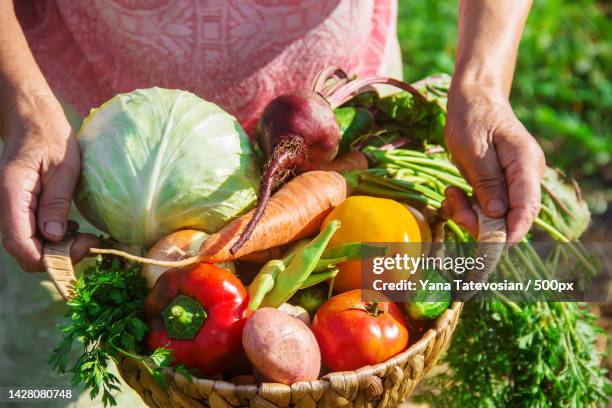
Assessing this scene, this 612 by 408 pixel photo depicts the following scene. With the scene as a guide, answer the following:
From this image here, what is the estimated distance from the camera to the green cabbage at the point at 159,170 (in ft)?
5.64

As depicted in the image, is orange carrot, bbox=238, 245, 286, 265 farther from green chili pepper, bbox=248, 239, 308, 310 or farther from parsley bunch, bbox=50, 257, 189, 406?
parsley bunch, bbox=50, 257, 189, 406

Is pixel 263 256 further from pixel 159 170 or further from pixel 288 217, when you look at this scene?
pixel 159 170

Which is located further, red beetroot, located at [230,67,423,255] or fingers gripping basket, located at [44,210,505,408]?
red beetroot, located at [230,67,423,255]

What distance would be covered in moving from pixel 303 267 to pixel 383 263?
8.5 inches

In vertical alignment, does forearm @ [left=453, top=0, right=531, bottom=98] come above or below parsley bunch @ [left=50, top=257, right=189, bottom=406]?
above

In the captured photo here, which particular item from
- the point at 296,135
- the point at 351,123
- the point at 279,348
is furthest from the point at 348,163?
the point at 279,348

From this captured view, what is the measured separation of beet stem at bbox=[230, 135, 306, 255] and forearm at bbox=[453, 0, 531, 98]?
50 cm

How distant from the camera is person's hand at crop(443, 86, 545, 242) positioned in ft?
5.53

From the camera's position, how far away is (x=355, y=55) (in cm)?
226

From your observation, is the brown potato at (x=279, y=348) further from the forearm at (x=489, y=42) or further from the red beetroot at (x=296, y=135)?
the forearm at (x=489, y=42)

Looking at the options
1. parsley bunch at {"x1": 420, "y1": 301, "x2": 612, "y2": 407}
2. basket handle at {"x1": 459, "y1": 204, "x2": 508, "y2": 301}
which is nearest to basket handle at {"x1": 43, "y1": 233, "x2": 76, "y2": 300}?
basket handle at {"x1": 459, "y1": 204, "x2": 508, "y2": 301}

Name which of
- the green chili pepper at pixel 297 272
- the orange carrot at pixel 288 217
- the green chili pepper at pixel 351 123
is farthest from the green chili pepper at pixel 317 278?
the green chili pepper at pixel 351 123

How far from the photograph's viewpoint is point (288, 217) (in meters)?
1.79

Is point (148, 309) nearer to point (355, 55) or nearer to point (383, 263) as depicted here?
point (383, 263)
